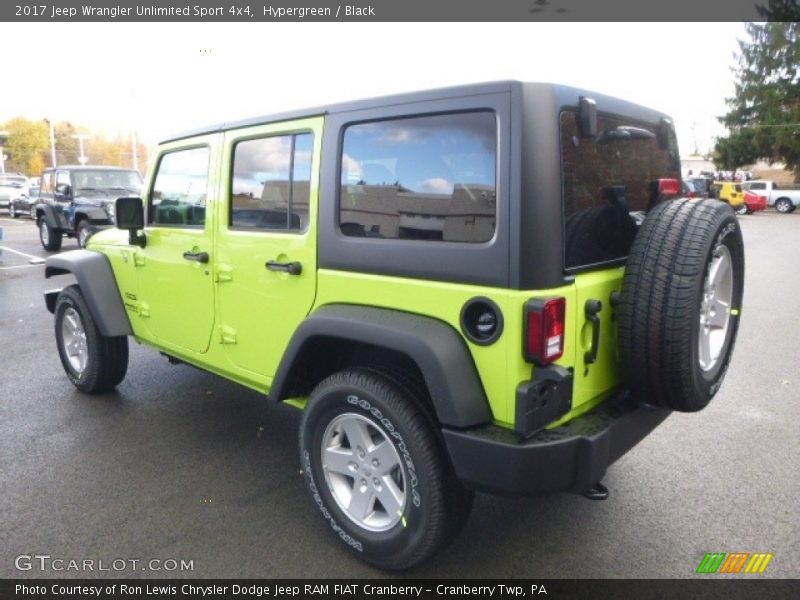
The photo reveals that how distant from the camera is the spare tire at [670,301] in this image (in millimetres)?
2307

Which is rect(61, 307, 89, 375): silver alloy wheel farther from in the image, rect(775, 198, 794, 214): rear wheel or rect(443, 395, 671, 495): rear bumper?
rect(775, 198, 794, 214): rear wheel

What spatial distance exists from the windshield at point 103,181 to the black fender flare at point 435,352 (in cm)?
1250

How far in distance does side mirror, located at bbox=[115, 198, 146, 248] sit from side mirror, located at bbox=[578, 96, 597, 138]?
2837 mm

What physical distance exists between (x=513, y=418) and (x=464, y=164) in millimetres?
963

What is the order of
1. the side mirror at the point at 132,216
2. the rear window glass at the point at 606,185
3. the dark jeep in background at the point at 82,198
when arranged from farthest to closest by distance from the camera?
the dark jeep in background at the point at 82,198
the side mirror at the point at 132,216
the rear window glass at the point at 606,185

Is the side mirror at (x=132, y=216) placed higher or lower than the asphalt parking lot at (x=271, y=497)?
higher

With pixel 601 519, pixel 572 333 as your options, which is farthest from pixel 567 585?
pixel 572 333

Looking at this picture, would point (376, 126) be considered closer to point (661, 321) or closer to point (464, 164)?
point (464, 164)

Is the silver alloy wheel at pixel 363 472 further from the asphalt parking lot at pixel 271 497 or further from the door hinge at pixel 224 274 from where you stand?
the door hinge at pixel 224 274

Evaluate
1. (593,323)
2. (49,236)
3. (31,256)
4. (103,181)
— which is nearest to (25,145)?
(49,236)

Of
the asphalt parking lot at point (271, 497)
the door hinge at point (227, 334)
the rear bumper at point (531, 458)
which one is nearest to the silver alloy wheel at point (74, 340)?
the asphalt parking lot at point (271, 497)

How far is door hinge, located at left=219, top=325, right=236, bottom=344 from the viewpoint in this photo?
334 centimetres

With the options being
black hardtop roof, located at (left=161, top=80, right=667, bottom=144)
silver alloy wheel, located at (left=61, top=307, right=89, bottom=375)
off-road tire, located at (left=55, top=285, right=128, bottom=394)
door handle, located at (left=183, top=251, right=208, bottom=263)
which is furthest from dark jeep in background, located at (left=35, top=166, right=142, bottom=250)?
black hardtop roof, located at (left=161, top=80, right=667, bottom=144)

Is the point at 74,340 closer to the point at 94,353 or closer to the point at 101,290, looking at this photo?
the point at 94,353
